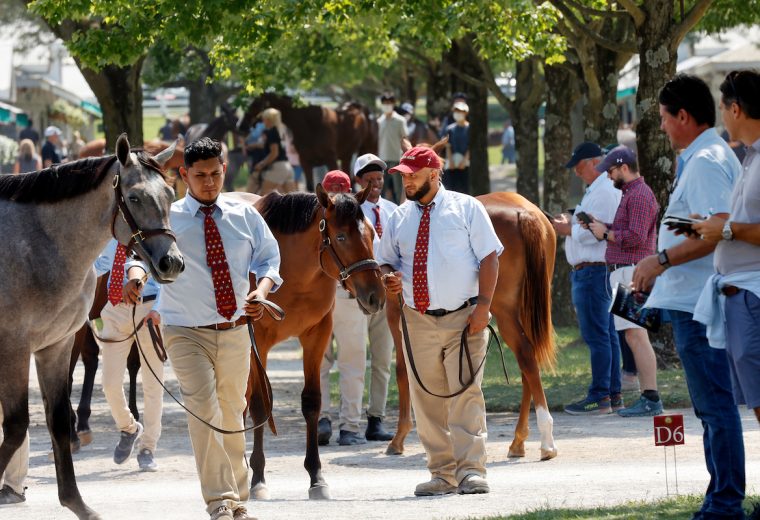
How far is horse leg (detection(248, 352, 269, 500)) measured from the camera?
8938mm

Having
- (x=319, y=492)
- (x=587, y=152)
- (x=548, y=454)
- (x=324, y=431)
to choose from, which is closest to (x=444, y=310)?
(x=319, y=492)

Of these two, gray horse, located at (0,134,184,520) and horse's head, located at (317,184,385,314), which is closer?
gray horse, located at (0,134,184,520)

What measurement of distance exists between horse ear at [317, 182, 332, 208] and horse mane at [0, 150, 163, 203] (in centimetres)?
169

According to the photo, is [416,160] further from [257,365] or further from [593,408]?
[593,408]

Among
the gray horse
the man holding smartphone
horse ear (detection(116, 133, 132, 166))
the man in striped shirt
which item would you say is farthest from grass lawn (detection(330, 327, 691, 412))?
horse ear (detection(116, 133, 132, 166))

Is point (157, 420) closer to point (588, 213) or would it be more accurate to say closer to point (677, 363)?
point (588, 213)

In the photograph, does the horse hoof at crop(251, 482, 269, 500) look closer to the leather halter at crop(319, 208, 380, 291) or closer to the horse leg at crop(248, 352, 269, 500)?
the horse leg at crop(248, 352, 269, 500)

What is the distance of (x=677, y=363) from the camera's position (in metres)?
14.6

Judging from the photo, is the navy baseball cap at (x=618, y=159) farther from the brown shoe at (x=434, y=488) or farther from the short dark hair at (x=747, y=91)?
the short dark hair at (x=747, y=91)

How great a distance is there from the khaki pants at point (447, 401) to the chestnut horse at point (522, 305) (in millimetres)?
1708

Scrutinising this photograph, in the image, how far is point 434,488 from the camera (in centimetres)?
863

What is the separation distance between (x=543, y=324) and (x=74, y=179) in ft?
14.4

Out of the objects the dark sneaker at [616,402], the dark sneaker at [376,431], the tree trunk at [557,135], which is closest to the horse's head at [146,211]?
the dark sneaker at [376,431]

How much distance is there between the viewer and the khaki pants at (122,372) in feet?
33.8
